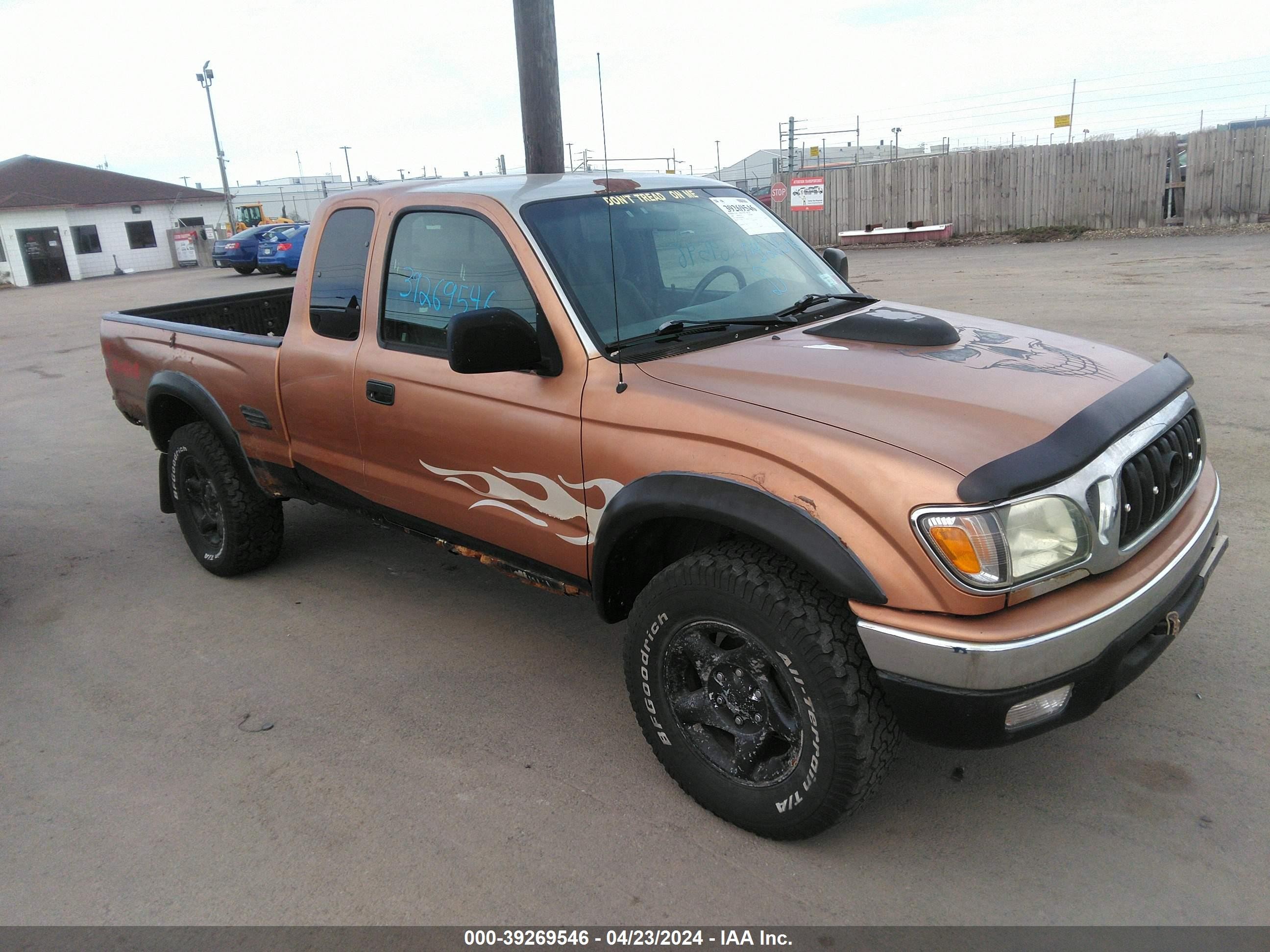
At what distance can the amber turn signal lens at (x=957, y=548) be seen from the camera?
2262mm

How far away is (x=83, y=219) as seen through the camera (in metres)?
38.4

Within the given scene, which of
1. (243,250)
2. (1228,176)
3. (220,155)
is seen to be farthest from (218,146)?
(1228,176)

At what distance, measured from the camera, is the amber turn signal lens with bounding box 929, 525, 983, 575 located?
226cm

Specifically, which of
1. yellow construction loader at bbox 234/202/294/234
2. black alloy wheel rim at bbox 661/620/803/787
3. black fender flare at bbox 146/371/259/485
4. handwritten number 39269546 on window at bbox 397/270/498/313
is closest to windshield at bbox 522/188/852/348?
handwritten number 39269546 on window at bbox 397/270/498/313

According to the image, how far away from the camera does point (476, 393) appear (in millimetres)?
3367

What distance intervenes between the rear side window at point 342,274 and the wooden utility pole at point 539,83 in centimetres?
270

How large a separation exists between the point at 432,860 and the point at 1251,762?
8.41 ft

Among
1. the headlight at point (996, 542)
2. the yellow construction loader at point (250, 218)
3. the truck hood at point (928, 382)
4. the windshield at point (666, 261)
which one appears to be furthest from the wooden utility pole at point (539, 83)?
the yellow construction loader at point (250, 218)

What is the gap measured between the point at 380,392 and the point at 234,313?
9.00 ft

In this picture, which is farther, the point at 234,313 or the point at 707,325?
the point at 234,313

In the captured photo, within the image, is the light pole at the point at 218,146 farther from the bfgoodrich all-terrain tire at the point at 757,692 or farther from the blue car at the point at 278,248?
the bfgoodrich all-terrain tire at the point at 757,692

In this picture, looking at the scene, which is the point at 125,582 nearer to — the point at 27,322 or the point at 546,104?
the point at 546,104

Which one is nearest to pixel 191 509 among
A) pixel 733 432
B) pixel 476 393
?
pixel 476 393
